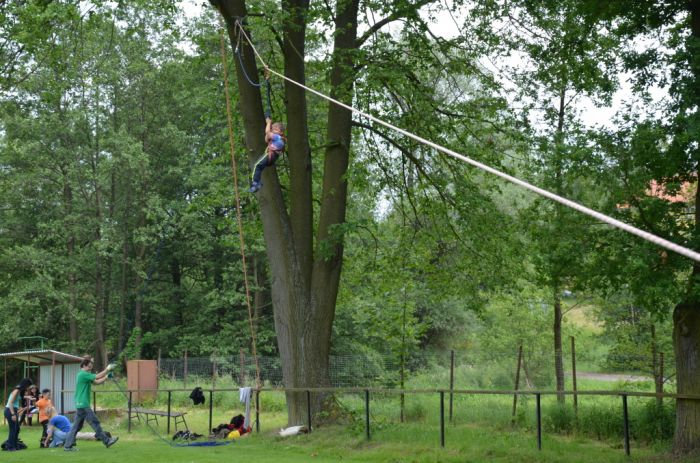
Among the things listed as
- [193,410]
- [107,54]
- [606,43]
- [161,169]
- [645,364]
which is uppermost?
[107,54]

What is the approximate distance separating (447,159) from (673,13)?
6323mm

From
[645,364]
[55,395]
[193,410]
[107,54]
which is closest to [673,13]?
[645,364]

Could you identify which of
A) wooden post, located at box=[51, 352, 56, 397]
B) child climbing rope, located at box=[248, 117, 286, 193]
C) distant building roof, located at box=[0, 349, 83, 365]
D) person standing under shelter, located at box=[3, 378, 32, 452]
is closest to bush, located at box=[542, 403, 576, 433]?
child climbing rope, located at box=[248, 117, 286, 193]

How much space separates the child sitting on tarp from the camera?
56.7 feet

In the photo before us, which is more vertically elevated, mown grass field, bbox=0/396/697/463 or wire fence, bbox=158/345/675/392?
wire fence, bbox=158/345/675/392

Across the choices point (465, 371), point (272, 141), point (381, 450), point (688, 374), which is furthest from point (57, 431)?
point (688, 374)

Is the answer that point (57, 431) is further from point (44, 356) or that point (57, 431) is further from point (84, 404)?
point (44, 356)

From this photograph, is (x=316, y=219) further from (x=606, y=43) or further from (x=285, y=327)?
(x=606, y=43)

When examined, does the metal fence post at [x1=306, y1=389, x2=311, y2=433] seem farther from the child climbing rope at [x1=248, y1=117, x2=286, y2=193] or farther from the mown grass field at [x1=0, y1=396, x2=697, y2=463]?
the child climbing rope at [x1=248, y1=117, x2=286, y2=193]

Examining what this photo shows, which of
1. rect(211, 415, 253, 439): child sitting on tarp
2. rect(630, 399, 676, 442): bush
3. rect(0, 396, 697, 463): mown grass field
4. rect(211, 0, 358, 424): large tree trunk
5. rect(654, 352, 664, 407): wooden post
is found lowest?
rect(211, 415, 253, 439): child sitting on tarp

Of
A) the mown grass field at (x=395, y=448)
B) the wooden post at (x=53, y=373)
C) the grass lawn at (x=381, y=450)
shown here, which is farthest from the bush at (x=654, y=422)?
the wooden post at (x=53, y=373)

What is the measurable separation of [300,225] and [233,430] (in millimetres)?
4710

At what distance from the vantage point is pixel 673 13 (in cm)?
1280

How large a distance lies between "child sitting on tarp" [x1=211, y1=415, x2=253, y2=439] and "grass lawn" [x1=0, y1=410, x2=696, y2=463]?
67 centimetres
